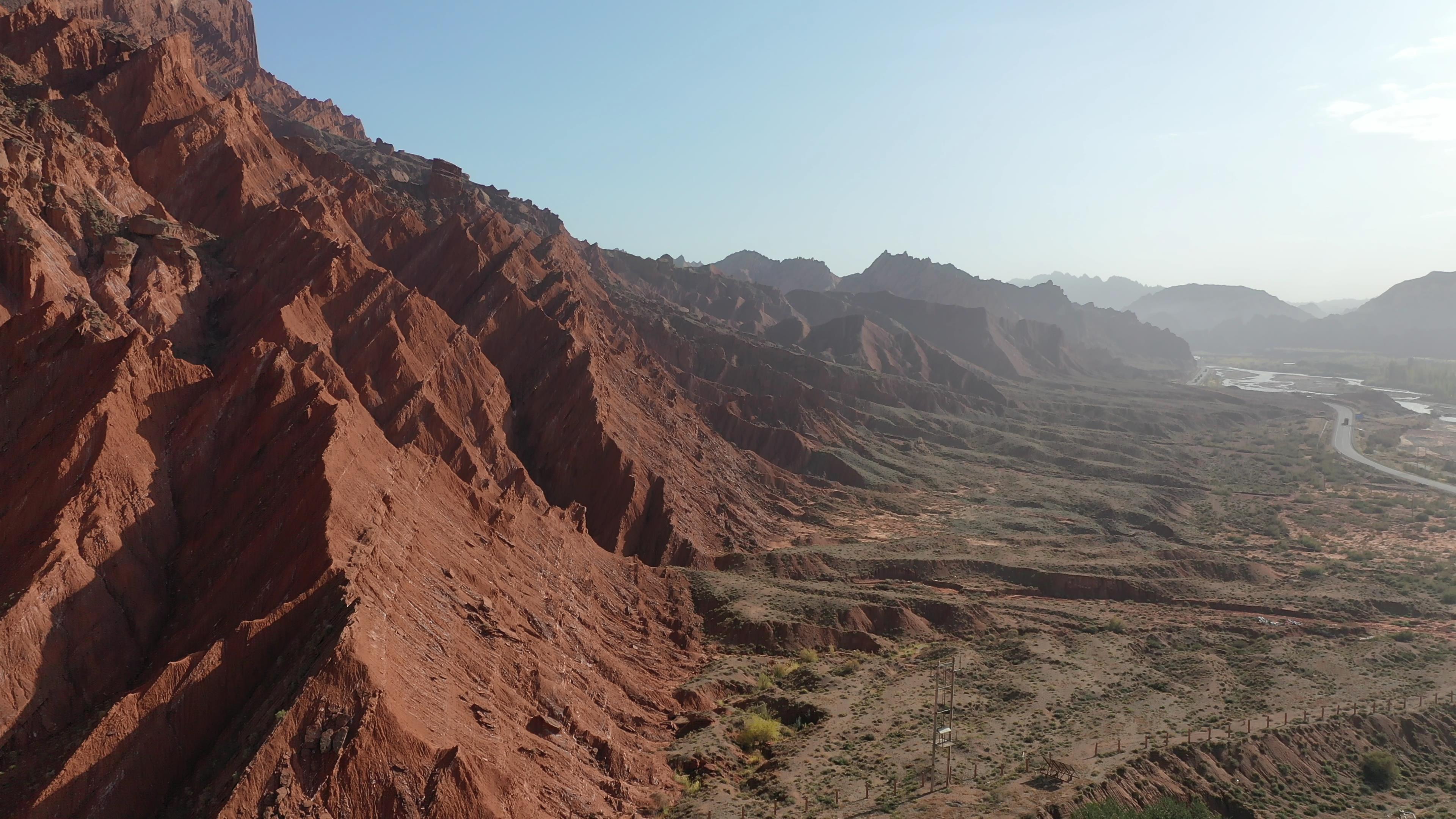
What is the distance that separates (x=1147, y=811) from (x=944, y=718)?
1427cm

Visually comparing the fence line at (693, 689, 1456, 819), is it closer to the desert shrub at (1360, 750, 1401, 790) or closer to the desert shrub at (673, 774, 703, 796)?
the desert shrub at (673, 774, 703, 796)

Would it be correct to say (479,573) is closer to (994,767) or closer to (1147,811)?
(994,767)

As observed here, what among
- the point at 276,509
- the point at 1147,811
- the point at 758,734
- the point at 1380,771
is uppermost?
the point at 276,509

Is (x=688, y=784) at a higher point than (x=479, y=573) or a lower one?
lower

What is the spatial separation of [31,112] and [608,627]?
52.9 metres

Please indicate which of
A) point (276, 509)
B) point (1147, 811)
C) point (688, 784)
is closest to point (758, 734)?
point (688, 784)

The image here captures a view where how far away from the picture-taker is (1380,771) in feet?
140

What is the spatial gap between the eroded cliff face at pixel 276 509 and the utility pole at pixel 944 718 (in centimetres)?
1322

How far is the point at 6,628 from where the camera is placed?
100ft


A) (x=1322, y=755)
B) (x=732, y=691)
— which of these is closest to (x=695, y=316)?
(x=732, y=691)

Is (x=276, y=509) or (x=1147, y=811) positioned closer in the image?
(x=1147, y=811)

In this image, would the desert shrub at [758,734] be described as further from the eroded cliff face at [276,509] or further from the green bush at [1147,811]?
the green bush at [1147,811]

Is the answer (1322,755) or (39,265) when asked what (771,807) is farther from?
(39,265)

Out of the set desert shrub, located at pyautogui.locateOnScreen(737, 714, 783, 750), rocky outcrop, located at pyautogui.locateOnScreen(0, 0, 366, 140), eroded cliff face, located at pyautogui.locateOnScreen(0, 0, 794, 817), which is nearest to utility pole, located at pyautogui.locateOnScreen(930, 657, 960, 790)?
desert shrub, located at pyautogui.locateOnScreen(737, 714, 783, 750)
